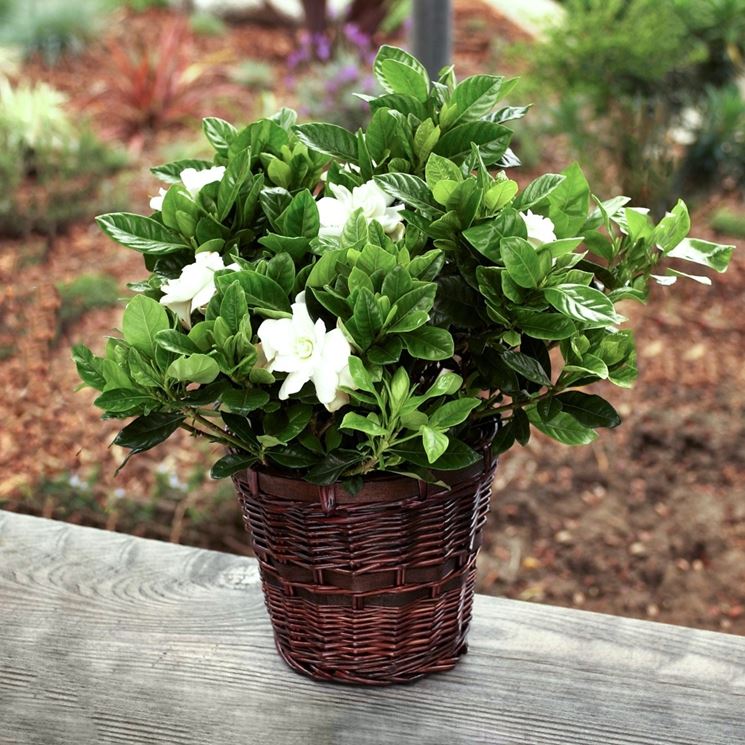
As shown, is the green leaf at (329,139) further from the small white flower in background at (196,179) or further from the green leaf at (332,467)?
the green leaf at (332,467)

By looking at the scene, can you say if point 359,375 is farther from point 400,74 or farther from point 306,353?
point 400,74

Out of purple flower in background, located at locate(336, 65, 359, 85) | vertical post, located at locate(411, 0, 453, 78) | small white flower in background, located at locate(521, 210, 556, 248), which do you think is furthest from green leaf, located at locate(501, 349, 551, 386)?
purple flower in background, located at locate(336, 65, 359, 85)

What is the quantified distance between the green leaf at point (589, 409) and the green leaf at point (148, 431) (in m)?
0.37

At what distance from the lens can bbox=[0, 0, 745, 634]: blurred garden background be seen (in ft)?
7.45

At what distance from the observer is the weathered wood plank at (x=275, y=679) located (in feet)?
3.47

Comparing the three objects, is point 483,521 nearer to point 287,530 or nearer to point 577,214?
point 287,530

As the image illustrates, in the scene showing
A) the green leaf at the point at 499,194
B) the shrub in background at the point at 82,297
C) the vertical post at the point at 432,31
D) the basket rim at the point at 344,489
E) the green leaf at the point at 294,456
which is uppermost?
the green leaf at the point at 499,194

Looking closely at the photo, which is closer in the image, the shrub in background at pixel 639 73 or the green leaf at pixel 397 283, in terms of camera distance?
the green leaf at pixel 397 283

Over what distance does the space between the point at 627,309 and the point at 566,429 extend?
225cm

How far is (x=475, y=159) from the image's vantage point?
0.94 m

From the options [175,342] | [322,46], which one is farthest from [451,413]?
[322,46]

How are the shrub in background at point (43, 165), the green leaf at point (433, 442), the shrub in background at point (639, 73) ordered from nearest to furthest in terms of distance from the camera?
the green leaf at point (433, 442), the shrub in background at point (639, 73), the shrub in background at point (43, 165)

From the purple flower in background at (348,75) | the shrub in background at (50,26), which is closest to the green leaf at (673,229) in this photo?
the purple flower in background at (348,75)

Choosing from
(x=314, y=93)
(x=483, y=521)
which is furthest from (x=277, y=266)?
(x=314, y=93)
